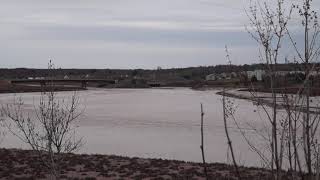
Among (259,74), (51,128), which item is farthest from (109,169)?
(259,74)

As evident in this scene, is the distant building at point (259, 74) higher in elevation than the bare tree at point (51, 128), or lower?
higher

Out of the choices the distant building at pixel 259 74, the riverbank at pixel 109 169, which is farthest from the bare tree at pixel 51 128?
the riverbank at pixel 109 169

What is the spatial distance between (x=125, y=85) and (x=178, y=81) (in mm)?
25874

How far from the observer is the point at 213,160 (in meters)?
20.1

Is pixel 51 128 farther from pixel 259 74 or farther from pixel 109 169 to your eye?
pixel 109 169

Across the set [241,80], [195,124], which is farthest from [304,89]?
[195,124]

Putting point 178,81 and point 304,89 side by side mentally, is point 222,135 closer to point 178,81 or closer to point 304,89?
point 304,89

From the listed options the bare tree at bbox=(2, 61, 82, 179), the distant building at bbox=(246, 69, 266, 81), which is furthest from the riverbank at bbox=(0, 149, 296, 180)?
the distant building at bbox=(246, 69, 266, 81)

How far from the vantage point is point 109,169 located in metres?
16.8

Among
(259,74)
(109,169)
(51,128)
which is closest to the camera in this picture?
(259,74)

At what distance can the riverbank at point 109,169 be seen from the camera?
15453 mm

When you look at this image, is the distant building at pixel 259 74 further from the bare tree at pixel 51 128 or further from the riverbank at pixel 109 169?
the riverbank at pixel 109 169

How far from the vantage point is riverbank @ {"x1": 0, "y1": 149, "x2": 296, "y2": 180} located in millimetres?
15453

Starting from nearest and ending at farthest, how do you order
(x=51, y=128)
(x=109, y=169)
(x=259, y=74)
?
(x=259, y=74) → (x=51, y=128) → (x=109, y=169)
